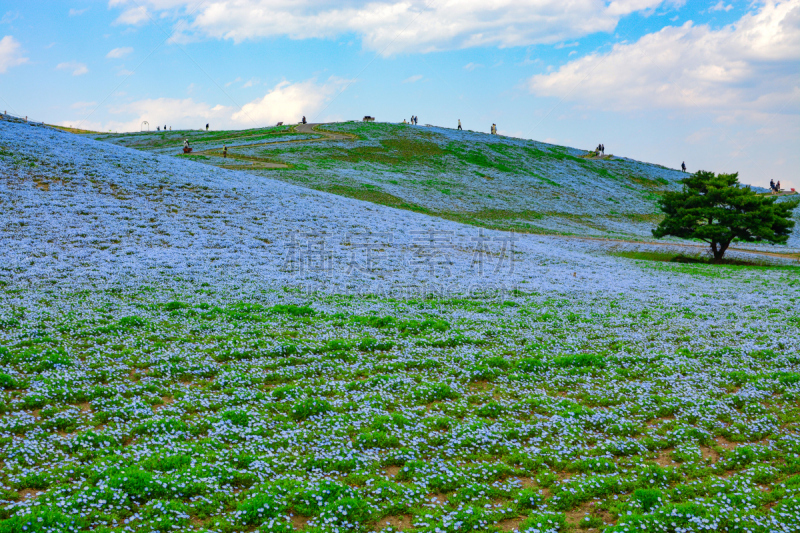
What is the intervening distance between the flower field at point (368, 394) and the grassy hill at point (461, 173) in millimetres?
29150

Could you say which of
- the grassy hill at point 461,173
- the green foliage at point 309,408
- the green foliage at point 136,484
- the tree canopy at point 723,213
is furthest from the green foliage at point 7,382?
the tree canopy at point 723,213

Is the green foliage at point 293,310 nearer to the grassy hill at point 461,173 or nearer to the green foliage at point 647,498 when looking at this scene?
the green foliage at point 647,498

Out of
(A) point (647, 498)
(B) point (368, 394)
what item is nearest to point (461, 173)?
(B) point (368, 394)

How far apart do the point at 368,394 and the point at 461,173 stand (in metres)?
69.7

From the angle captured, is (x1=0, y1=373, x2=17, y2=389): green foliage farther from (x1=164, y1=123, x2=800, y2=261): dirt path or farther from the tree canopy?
the tree canopy

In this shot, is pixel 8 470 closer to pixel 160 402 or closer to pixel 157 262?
pixel 160 402

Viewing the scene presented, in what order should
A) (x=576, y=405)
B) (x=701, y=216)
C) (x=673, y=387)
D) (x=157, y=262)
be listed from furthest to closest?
(x=701, y=216), (x=157, y=262), (x=673, y=387), (x=576, y=405)

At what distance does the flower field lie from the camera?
8508 mm

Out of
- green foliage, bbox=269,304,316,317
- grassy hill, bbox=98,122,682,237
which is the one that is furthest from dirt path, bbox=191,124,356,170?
green foliage, bbox=269,304,316,317

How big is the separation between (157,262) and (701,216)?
1712 inches

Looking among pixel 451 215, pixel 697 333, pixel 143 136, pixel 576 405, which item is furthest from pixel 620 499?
pixel 143 136

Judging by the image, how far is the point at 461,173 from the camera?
79.4m

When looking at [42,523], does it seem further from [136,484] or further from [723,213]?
[723,213]

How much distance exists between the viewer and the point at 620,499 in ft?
30.1
